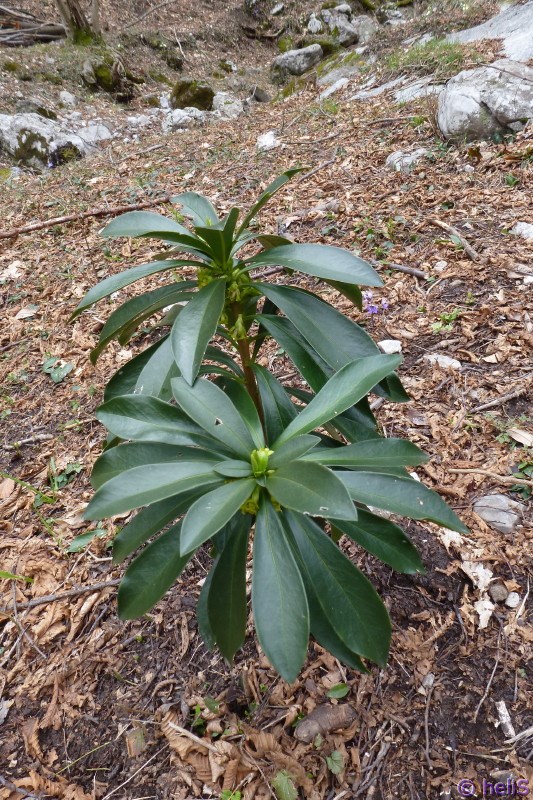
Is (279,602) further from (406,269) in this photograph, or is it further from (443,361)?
(406,269)

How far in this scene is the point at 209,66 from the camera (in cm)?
1064

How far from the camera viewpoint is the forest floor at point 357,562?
1.21 metres

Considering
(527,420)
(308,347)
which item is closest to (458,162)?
(527,420)

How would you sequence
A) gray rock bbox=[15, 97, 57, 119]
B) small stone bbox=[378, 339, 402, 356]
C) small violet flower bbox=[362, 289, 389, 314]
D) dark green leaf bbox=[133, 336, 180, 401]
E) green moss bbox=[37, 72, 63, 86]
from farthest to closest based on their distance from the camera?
green moss bbox=[37, 72, 63, 86]
gray rock bbox=[15, 97, 57, 119]
small violet flower bbox=[362, 289, 389, 314]
small stone bbox=[378, 339, 402, 356]
dark green leaf bbox=[133, 336, 180, 401]

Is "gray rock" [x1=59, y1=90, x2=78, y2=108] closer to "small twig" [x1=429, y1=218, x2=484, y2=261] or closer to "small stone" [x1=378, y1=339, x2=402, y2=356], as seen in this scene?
"small twig" [x1=429, y1=218, x2=484, y2=261]

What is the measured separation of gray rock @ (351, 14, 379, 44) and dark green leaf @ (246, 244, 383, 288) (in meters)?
10.5

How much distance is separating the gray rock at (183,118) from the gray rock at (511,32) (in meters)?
3.79

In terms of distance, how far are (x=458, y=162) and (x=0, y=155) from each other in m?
6.03

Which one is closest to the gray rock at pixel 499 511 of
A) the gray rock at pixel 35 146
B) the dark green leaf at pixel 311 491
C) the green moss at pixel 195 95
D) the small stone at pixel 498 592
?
the small stone at pixel 498 592

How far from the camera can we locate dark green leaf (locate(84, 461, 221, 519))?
2.65 feet

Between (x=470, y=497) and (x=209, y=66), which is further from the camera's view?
(x=209, y=66)

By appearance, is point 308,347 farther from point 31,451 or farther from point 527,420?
point 31,451

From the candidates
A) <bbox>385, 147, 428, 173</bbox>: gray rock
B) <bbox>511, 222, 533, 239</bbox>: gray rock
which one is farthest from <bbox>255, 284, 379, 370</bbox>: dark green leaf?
<bbox>385, 147, 428, 173</bbox>: gray rock

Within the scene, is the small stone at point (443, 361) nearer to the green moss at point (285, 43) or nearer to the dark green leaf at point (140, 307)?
the dark green leaf at point (140, 307)
